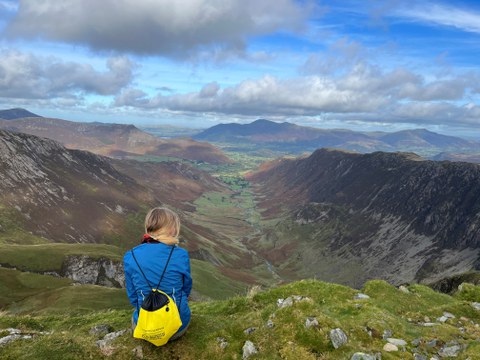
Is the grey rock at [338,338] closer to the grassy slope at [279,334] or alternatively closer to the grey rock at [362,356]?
the grassy slope at [279,334]

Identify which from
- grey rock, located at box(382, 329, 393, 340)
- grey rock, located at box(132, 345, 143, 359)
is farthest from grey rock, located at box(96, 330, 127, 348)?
grey rock, located at box(382, 329, 393, 340)

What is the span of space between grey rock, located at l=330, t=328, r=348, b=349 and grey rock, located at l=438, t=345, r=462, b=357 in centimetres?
389

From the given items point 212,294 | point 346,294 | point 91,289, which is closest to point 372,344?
point 346,294

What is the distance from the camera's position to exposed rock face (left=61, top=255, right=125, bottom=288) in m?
115

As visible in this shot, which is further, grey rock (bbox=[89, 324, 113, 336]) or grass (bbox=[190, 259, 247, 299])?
grass (bbox=[190, 259, 247, 299])

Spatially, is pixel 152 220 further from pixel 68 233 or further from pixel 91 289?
pixel 68 233

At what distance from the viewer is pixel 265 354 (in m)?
14.2

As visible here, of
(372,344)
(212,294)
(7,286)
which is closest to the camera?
(372,344)

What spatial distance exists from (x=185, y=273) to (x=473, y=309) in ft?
60.9

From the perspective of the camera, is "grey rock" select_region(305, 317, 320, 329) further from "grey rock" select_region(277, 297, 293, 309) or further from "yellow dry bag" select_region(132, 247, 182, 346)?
"yellow dry bag" select_region(132, 247, 182, 346)

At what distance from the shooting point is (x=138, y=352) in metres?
13.7

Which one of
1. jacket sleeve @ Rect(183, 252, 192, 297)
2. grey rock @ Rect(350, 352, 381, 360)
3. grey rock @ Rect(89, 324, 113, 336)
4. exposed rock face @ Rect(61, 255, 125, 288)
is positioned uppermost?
jacket sleeve @ Rect(183, 252, 192, 297)

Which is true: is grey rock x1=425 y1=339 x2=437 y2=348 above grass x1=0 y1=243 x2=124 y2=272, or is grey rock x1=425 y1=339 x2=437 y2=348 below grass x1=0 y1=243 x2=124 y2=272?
above

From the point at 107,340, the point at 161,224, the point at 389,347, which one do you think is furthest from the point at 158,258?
the point at 389,347
